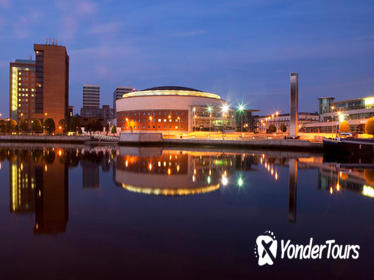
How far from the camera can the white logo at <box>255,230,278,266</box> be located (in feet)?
23.3

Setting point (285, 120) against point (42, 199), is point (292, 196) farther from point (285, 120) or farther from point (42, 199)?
point (285, 120)

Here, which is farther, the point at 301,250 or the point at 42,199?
the point at 42,199

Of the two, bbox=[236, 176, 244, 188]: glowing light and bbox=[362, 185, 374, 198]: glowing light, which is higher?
bbox=[236, 176, 244, 188]: glowing light

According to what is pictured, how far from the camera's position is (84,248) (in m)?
7.61

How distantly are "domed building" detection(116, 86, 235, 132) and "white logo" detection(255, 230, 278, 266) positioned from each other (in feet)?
288

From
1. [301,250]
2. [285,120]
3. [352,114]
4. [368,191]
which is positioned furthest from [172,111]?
[301,250]

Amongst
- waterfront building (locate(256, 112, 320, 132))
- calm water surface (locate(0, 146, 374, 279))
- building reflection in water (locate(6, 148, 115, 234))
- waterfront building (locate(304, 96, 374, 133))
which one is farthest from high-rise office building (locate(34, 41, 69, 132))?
calm water surface (locate(0, 146, 374, 279))

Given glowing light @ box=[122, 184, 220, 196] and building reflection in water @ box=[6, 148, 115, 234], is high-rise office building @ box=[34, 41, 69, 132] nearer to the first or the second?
building reflection in water @ box=[6, 148, 115, 234]

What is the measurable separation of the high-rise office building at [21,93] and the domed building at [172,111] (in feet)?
175

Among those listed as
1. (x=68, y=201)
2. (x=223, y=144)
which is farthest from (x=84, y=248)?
(x=223, y=144)

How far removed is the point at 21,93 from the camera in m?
131

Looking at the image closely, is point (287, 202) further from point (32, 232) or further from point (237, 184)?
point (32, 232)

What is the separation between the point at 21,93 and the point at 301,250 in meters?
147

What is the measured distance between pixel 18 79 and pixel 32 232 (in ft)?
475
